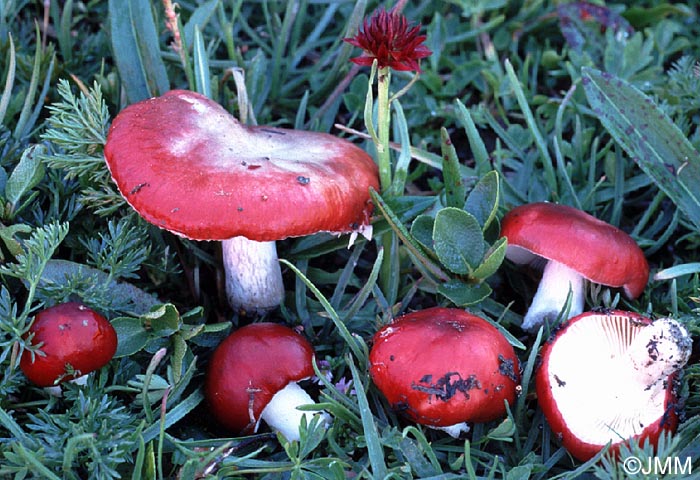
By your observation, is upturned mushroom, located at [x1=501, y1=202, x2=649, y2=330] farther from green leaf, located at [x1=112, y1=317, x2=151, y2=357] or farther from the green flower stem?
green leaf, located at [x1=112, y1=317, x2=151, y2=357]

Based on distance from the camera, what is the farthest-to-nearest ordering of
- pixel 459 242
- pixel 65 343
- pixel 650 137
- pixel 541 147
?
pixel 541 147 → pixel 650 137 → pixel 459 242 → pixel 65 343

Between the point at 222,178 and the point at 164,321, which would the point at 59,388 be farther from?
the point at 222,178

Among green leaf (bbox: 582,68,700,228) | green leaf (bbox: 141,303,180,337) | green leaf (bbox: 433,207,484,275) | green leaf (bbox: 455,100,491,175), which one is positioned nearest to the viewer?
green leaf (bbox: 141,303,180,337)

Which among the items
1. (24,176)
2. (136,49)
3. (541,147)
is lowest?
(541,147)

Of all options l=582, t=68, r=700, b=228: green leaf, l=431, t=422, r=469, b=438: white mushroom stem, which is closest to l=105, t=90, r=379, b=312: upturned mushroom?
l=431, t=422, r=469, b=438: white mushroom stem

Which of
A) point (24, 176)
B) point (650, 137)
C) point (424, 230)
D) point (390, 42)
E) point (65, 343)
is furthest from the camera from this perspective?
point (650, 137)

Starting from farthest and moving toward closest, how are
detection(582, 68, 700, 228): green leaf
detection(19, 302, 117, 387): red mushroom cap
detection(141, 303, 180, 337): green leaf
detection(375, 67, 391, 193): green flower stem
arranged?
detection(582, 68, 700, 228): green leaf, detection(375, 67, 391, 193): green flower stem, detection(141, 303, 180, 337): green leaf, detection(19, 302, 117, 387): red mushroom cap

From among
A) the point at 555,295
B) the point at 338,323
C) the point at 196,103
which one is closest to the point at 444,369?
the point at 338,323
